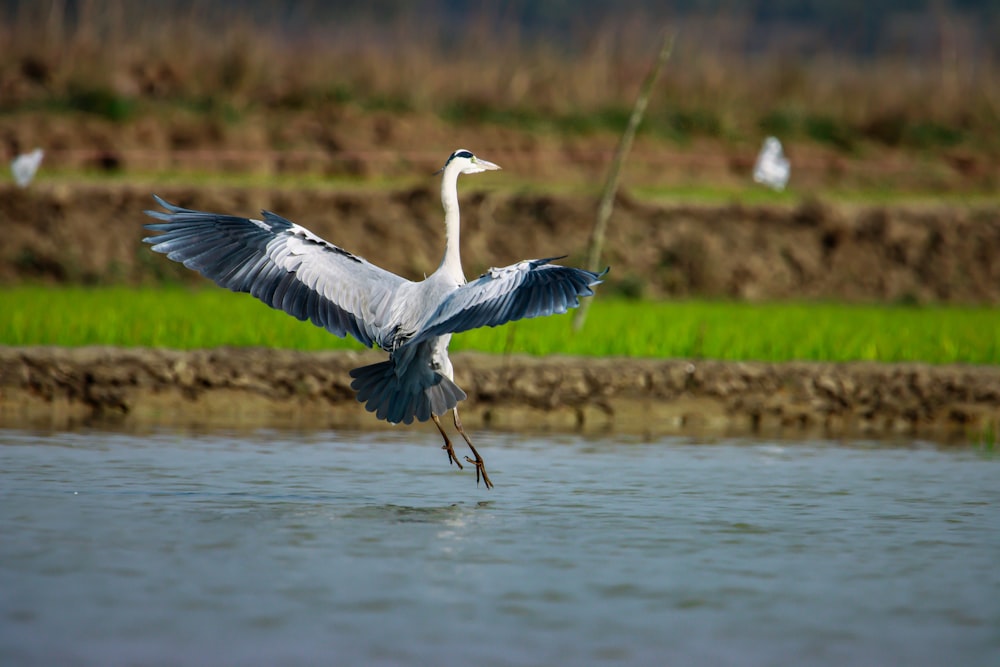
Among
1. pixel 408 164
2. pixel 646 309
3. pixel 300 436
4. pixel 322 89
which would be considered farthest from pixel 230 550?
pixel 322 89

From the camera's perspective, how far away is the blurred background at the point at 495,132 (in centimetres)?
2047

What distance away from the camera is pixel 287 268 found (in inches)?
285

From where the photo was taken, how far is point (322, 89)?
89.8 feet

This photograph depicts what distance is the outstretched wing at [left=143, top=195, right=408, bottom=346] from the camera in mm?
7180

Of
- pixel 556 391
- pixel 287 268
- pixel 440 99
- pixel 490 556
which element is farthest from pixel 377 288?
pixel 440 99

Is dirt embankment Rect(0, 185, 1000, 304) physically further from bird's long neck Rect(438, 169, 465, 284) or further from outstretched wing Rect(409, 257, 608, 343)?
outstretched wing Rect(409, 257, 608, 343)

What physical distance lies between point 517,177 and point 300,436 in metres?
17.4

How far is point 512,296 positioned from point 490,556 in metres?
1.35

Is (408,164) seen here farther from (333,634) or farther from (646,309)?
(333,634)

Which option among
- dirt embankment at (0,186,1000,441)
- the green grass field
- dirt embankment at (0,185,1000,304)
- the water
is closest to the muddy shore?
the green grass field

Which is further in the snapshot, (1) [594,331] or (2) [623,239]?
(2) [623,239]

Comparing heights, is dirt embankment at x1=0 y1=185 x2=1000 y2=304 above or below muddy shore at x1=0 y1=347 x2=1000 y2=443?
above

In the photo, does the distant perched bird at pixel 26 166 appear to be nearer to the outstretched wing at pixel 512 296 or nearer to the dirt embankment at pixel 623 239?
the dirt embankment at pixel 623 239

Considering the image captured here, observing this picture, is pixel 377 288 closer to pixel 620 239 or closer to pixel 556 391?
pixel 556 391
